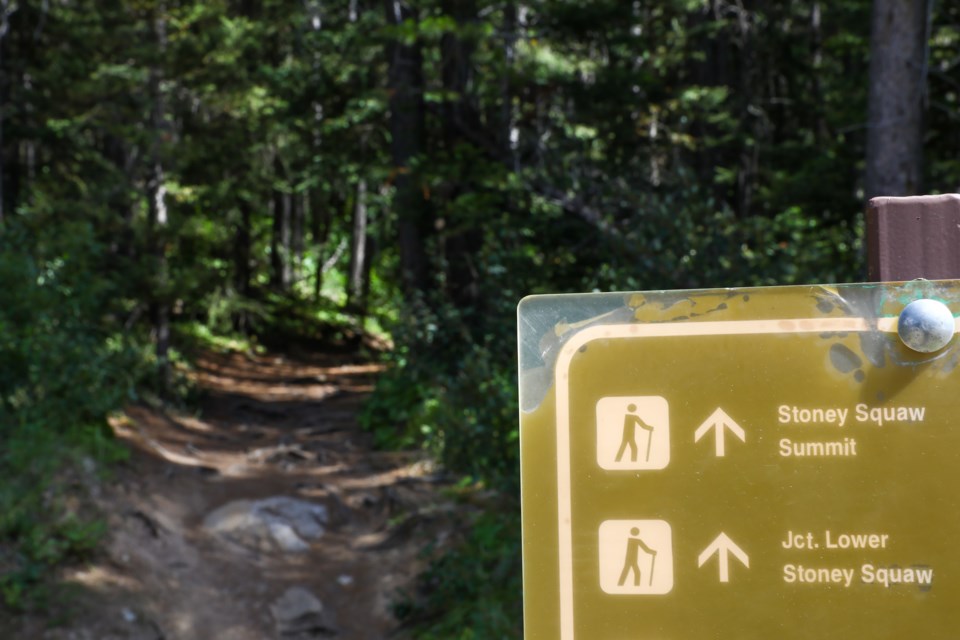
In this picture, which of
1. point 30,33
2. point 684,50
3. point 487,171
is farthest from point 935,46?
point 30,33

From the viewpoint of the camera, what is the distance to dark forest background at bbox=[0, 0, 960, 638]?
27.3 ft

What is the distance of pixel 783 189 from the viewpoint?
43.2ft

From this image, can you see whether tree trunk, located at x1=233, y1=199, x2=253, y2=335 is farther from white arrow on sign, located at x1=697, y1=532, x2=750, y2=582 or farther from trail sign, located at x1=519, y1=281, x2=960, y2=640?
white arrow on sign, located at x1=697, y1=532, x2=750, y2=582

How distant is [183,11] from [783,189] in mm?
10116

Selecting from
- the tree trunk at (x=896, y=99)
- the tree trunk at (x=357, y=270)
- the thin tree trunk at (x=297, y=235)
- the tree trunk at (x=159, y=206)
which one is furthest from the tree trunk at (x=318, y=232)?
the tree trunk at (x=896, y=99)

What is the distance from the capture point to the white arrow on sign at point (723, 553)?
1.81 meters

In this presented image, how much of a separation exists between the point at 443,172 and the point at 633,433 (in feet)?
29.4

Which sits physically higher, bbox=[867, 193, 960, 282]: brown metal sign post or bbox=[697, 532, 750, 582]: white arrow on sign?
bbox=[867, 193, 960, 282]: brown metal sign post

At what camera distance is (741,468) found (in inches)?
71.4

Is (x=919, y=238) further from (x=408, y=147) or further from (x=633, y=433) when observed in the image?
(x=408, y=147)

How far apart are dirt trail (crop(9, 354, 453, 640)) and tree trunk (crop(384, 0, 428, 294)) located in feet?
9.17

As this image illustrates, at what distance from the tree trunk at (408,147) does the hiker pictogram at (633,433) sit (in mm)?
11543

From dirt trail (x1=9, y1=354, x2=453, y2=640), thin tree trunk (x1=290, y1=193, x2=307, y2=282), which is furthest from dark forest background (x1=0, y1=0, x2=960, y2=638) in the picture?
thin tree trunk (x1=290, y1=193, x2=307, y2=282)

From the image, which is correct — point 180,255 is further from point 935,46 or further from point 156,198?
point 935,46
